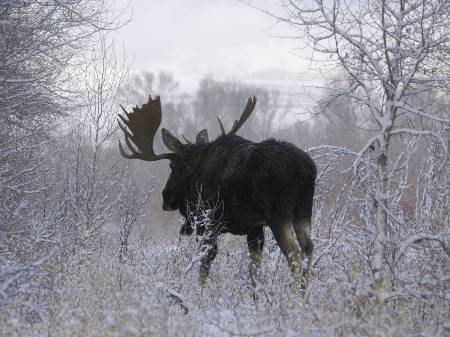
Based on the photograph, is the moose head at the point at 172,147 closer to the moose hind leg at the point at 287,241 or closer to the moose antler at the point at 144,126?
the moose antler at the point at 144,126

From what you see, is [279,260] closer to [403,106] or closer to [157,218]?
[403,106]

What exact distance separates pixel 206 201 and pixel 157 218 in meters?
25.1

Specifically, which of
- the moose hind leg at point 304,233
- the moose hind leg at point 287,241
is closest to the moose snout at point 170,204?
the moose hind leg at point 304,233

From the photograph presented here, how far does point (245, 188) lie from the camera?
698 centimetres

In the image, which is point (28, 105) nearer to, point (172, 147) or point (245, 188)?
point (172, 147)

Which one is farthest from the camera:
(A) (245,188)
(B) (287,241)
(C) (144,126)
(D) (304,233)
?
(C) (144,126)

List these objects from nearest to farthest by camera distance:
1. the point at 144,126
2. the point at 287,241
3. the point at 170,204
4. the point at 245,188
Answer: the point at 287,241, the point at 245,188, the point at 170,204, the point at 144,126

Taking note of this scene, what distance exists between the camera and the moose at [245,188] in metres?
6.60

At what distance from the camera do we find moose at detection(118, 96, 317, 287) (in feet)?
21.6

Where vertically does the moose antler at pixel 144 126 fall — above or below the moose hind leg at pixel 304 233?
above

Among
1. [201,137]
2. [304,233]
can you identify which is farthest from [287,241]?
[201,137]

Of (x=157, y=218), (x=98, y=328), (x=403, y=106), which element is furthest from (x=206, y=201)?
(x=157, y=218)

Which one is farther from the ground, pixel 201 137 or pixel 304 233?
pixel 201 137

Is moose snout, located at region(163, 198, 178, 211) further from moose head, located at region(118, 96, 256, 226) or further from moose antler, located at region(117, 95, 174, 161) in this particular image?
moose antler, located at region(117, 95, 174, 161)
